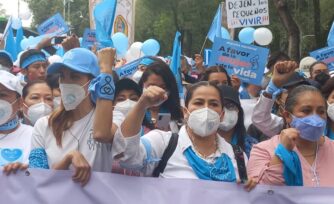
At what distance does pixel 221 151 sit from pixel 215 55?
2.97 metres

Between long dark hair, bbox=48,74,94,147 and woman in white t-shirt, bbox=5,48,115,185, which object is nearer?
woman in white t-shirt, bbox=5,48,115,185

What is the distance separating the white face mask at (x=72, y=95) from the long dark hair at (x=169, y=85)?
1.01 meters

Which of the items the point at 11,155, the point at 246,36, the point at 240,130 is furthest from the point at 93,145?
the point at 246,36

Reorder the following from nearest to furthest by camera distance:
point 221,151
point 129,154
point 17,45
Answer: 1. point 129,154
2. point 221,151
3. point 17,45

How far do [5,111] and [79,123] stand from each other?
0.78 metres

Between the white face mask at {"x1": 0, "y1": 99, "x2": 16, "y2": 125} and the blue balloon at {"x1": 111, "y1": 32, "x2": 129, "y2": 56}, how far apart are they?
4838 millimetres

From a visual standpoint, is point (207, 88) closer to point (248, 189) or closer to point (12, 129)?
point (248, 189)

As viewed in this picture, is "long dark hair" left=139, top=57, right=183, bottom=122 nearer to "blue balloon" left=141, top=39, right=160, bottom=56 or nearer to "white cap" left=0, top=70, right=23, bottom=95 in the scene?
"white cap" left=0, top=70, right=23, bottom=95

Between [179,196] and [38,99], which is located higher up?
[38,99]

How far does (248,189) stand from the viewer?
2.98 meters

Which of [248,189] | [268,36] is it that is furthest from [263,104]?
[268,36]

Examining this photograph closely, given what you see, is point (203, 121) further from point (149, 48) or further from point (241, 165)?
point (149, 48)

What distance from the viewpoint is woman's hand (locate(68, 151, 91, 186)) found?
112 inches

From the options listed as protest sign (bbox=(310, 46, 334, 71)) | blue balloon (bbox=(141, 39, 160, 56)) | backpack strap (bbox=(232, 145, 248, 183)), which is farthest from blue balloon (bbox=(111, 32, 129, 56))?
backpack strap (bbox=(232, 145, 248, 183))
